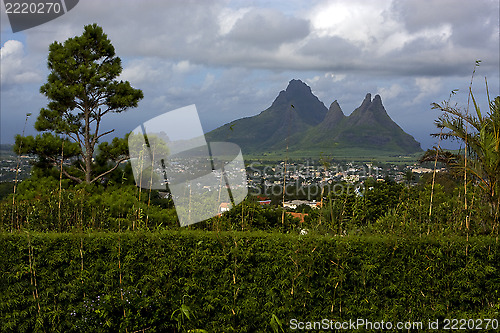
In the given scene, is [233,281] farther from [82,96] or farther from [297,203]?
[82,96]

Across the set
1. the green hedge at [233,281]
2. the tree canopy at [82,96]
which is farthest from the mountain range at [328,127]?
the green hedge at [233,281]

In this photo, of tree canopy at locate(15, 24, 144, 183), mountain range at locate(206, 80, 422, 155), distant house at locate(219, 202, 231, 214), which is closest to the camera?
distant house at locate(219, 202, 231, 214)

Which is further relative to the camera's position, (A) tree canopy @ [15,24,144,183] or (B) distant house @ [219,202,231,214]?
(A) tree canopy @ [15,24,144,183]

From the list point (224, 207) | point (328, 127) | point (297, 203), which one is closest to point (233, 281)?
point (224, 207)

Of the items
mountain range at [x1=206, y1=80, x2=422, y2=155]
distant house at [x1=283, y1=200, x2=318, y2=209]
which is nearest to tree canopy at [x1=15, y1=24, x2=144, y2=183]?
distant house at [x1=283, y1=200, x2=318, y2=209]

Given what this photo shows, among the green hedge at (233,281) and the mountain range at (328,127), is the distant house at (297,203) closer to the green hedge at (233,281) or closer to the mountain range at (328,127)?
the green hedge at (233,281)

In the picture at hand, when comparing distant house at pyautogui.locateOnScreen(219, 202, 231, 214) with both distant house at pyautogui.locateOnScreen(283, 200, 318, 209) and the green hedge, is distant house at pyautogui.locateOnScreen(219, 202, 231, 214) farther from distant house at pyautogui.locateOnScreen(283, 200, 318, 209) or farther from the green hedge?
the green hedge

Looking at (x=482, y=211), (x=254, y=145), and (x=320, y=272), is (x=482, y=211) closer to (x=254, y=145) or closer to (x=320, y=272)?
(x=320, y=272)
